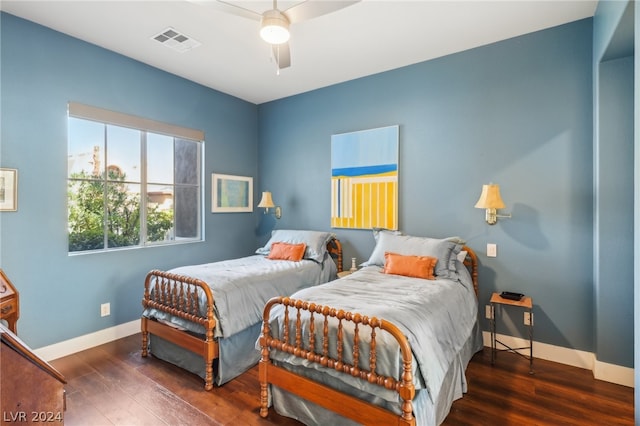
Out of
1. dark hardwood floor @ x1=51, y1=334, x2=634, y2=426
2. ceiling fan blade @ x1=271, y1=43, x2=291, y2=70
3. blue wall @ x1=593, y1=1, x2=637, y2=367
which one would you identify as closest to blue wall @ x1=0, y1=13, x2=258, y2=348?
dark hardwood floor @ x1=51, y1=334, x2=634, y2=426

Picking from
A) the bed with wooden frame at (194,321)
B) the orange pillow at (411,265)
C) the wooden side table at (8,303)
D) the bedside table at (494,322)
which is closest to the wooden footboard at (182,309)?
the bed with wooden frame at (194,321)

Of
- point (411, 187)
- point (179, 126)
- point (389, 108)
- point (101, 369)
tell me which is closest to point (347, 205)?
point (411, 187)

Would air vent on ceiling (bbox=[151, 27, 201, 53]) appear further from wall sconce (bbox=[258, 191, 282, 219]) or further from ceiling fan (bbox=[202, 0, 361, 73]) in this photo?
wall sconce (bbox=[258, 191, 282, 219])

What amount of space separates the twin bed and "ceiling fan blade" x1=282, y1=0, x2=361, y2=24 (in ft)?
5.86

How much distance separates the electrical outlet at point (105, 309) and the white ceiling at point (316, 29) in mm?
2619

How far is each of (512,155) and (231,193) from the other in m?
3.50

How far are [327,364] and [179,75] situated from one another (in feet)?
12.2

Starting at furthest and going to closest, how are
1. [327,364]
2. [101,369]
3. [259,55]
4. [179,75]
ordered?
1. [179,75]
2. [259,55]
3. [101,369]
4. [327,364]

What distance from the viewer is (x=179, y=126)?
4027mm

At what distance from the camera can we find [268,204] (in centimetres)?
446

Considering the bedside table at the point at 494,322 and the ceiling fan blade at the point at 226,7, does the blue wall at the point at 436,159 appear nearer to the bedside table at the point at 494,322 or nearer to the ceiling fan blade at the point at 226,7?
the bedside table at the point at 494,322

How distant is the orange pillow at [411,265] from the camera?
293cm

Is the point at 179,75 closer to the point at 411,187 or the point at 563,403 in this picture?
the point at 411,187

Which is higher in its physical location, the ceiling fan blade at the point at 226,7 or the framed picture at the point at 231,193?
the ceiling fan blade at the point at 226,7
